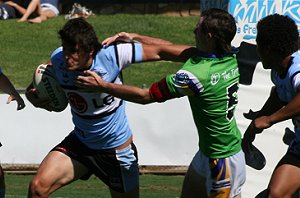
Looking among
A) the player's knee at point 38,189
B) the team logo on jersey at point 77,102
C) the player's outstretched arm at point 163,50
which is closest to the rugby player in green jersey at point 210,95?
the player's outstretched arm at point 163,50

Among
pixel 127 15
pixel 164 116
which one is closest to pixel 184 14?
pixel 127 15

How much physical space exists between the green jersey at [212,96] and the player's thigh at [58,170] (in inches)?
43.8

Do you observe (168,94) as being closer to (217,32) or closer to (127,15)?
(217,32)

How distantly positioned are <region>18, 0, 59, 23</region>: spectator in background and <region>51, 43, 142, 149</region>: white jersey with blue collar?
11329 mm

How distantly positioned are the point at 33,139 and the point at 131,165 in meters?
4.15

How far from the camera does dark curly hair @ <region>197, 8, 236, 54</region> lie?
6426 millimetres

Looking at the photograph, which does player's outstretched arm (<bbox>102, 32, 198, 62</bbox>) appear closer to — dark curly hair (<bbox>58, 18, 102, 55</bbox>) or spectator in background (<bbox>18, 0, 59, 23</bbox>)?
dark curly hair (<bbox>58, 18, 102, 55</bbox>)

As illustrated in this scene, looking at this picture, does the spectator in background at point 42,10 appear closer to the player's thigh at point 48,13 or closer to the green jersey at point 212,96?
the player's thigh at point 48,13

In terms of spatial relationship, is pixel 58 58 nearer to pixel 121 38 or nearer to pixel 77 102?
pixel 77 102

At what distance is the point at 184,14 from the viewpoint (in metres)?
19.3

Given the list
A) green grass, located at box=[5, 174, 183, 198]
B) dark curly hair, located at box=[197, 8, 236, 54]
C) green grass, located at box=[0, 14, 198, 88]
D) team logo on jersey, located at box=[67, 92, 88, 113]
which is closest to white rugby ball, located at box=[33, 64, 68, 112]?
team logo on jersey, located at box=[67, 92, 88, 113]

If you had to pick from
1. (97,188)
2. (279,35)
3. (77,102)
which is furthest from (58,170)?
(97,188)

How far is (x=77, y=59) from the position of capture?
6.97 m

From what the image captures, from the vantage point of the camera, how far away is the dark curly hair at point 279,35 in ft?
21.9
